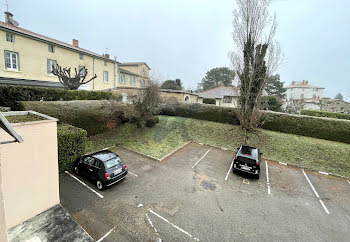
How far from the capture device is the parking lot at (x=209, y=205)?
17.9 ft

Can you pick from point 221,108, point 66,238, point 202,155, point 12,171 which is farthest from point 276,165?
point 12,171

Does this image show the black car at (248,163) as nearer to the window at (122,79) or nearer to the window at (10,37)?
the window at (10,37)

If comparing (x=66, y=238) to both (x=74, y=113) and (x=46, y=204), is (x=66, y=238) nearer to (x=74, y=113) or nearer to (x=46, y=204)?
(x=46, y=204)

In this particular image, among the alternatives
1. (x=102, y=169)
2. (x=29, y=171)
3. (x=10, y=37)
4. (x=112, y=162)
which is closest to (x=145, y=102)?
(x=112, y=162)

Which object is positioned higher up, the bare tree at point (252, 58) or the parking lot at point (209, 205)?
the bare tree at point (252, 58)

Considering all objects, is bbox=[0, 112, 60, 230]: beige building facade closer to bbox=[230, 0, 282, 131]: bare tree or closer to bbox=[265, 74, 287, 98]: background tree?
bbox=[230, 0, 282, 131]: bare tree

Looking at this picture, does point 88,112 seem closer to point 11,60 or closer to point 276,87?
point 11,60

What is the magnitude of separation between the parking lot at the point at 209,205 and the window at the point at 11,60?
55.9 feet

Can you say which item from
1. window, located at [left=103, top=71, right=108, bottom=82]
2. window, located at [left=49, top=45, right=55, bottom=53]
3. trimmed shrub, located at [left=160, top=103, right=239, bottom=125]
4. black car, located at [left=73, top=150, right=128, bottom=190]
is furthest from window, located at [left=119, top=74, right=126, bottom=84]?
black car, located at [left=73, top=150, right=128, bottom=190]

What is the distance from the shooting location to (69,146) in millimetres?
8844

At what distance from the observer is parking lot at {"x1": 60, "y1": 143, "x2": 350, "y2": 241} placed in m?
5.46

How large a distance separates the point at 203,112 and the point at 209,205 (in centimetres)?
1398

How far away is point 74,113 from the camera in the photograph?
504 inches

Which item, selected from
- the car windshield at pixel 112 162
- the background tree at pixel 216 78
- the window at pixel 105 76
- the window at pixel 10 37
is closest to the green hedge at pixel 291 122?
the car windshield at pixel 112 162
